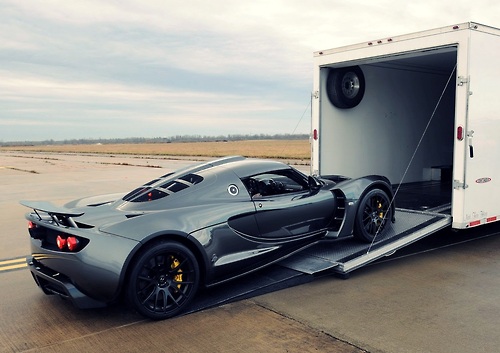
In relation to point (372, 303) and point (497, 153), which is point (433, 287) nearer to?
point (372, 303)

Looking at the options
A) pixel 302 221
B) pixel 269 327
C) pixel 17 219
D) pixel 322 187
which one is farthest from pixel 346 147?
pixel 17 219

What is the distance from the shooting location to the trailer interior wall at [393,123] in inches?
315

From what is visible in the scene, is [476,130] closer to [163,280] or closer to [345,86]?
[345,86]

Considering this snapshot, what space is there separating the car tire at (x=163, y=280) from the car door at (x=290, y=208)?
95 centimetres

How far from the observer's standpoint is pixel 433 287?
16.2 feet

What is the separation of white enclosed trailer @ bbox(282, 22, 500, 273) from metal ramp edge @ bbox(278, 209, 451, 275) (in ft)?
0.04

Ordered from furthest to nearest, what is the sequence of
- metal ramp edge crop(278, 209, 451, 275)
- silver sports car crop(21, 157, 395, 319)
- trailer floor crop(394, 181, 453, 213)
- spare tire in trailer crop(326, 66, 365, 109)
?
1. spare tire in trailer crop(326, 66, 365, 109)
2. trailer floor crop(394, 181, 453, 213)
3. metal ramp edge crop(278, 209, 451, 275)
4. silver sports car crop(21, 157, 395, 319)

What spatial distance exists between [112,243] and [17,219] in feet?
22.0

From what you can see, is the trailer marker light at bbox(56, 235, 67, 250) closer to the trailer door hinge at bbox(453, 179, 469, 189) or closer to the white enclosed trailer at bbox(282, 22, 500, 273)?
the white enclosed trailer at bbox(282, 22, 500, 273)

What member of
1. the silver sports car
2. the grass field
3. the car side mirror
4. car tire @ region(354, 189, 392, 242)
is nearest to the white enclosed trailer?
car tire @ region(354, 189, 392, 242)

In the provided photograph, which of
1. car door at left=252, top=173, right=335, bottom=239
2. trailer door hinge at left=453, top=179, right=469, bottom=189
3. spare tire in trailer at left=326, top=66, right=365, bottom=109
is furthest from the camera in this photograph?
spare tire in trailer at left=326, top=66, right=365, bottom=109

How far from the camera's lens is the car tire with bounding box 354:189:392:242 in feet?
18.8

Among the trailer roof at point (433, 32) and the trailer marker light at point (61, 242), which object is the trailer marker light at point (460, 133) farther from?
the trailer marker light at point (61, 242)

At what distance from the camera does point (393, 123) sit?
9547 mm
